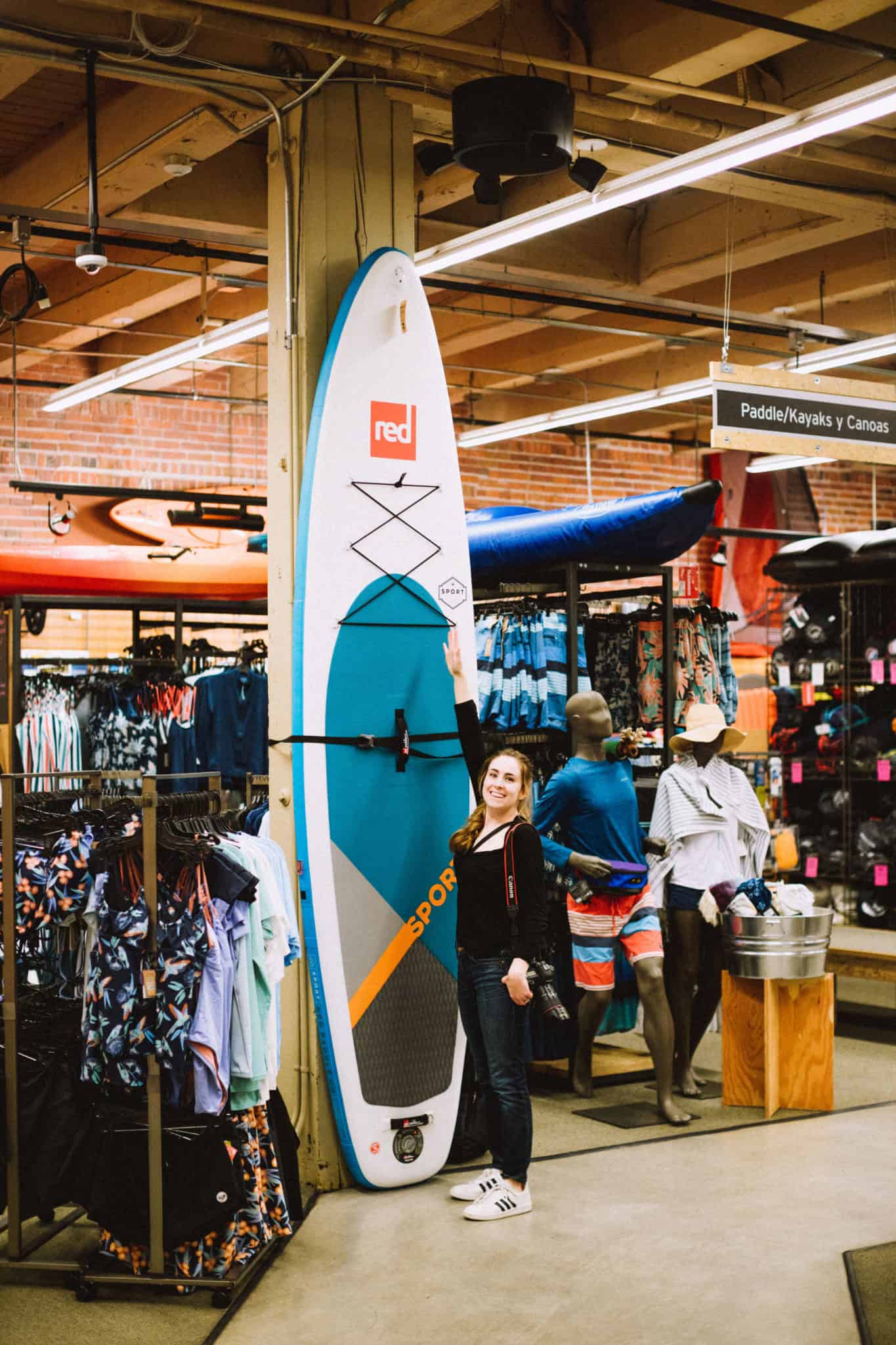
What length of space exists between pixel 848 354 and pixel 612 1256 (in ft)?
19.4

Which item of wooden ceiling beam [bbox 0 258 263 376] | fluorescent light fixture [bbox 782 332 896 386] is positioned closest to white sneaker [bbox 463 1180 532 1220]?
fluorescent light fixture [bbox 782 332 896 386]

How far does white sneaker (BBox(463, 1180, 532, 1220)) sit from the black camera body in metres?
0.59

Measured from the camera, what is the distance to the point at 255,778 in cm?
592

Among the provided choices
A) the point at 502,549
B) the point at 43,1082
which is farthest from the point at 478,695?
the point at 43,1082

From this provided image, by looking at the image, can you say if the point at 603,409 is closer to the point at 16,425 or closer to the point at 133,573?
the point at 133,573

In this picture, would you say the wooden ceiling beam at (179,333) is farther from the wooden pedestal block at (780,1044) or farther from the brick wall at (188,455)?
the wooden pedestal block at (780,1044)

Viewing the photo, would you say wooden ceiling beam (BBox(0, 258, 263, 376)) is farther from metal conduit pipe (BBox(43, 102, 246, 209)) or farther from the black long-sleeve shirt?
the black long-sleeve shirt

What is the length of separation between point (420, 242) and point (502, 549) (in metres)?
2.33

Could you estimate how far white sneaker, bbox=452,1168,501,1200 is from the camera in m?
4.81

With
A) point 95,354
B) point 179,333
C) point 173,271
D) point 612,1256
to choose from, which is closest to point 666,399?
point 179,333

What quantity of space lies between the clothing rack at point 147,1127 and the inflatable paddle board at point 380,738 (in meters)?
0.61

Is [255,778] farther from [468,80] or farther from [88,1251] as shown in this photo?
[468,80]

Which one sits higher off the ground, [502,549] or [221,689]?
[502,549]

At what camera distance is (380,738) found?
5.20 m
